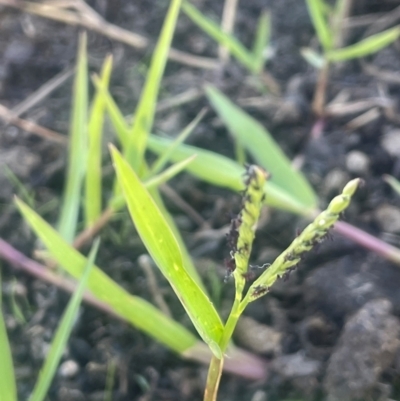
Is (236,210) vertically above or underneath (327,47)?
underneath

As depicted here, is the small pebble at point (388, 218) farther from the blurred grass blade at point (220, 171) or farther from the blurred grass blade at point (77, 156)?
the blurred grass blade at point (77, 156)

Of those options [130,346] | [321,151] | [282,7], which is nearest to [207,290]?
[130,346]

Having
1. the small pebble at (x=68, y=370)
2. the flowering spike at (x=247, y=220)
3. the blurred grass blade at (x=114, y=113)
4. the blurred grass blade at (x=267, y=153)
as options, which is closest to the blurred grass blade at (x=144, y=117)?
the blurred grass blade at (x=114, y=113)

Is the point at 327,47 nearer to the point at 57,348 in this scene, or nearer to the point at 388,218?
the point at 388,218

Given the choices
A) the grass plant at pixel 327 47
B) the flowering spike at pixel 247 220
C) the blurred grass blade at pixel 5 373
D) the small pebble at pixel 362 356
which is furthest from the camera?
the grass plant at pixel 327 47

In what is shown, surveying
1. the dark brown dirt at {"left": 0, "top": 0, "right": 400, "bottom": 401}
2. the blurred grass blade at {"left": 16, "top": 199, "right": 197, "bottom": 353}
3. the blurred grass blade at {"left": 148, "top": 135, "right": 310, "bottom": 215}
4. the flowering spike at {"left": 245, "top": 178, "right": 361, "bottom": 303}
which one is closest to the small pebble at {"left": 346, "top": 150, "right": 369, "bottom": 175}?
the dark brown dirt at {"left": 0, "top": 0, "right": 400, "bottom": 401}

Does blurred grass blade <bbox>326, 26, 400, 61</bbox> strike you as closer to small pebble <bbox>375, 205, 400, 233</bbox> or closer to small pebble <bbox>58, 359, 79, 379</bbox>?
small pebble <bbox>375, 205, 400, 233</bbox>

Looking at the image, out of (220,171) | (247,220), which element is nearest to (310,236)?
(247,220)
